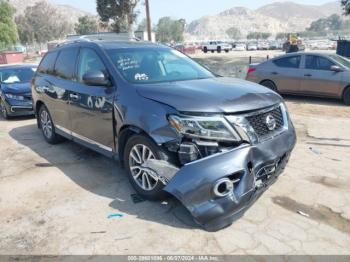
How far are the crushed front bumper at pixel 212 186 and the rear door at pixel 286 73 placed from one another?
7.58 m

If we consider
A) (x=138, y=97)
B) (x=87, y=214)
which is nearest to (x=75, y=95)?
(x=138, y=97)

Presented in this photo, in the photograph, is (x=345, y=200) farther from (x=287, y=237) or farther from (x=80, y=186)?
(x=80, y=186)

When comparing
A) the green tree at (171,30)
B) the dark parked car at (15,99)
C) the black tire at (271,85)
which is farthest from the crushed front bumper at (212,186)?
the green tree at (171,30)

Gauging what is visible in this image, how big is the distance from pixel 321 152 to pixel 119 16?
38.3m

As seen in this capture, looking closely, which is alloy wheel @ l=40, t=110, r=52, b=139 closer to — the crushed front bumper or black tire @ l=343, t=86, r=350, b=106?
the crushed front bumper

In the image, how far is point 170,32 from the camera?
408 feet

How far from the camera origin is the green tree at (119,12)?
39312 mm

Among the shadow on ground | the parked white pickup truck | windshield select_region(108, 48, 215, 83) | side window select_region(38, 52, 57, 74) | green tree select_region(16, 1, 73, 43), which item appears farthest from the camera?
green tree select_region(16, 1, 73, 43)

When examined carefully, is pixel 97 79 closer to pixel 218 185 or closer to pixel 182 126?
pixel 182 126

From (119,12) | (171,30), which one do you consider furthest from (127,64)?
(171,30)

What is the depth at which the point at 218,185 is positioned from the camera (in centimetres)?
320

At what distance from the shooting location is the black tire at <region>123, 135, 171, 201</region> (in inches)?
144

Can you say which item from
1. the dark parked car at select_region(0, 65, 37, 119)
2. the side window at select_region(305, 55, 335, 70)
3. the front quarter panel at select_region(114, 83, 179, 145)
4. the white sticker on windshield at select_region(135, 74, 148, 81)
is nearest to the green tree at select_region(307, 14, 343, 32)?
the side window at select_region(305, 55, 335, 70)

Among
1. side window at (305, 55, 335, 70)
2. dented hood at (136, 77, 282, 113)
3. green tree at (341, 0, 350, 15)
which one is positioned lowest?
side window at (305, 55, 335, 70)
